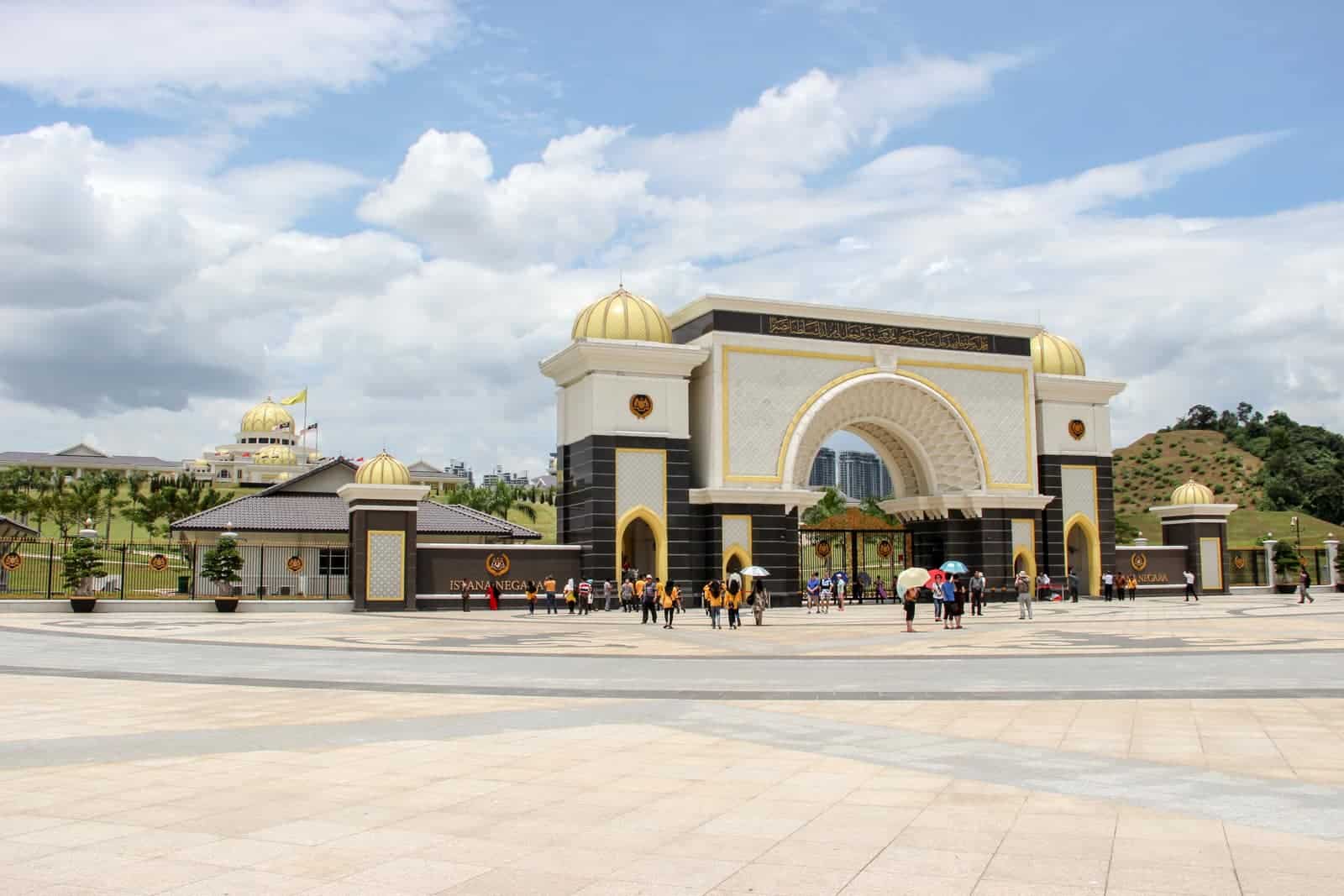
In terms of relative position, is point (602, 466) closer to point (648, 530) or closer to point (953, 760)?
point (648, 530)

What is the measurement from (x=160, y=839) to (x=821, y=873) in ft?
12.8

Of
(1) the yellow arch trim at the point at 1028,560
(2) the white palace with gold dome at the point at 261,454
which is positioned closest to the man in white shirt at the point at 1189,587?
(1) the yellow arch trim at the point at 1028,560

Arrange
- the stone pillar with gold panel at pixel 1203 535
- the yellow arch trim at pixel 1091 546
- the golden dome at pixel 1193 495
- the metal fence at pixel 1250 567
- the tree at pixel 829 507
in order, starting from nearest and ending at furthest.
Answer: the yellow arch trim at pixel 1091 546 → the stone pillar with gold panel at pixel 1203 535 → the golden dome at pixel 1193 495 → the metal fence at pixel 1250 567 → the tree at pixel 829 507

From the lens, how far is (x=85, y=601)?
3412 centimetres

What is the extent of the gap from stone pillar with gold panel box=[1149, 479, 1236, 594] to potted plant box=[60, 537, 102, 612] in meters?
41.7

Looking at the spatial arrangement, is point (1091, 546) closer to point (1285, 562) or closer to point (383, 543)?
point (1285, 562)

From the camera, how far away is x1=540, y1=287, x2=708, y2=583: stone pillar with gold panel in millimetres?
38188

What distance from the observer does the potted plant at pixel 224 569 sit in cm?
3566

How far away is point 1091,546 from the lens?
154ft

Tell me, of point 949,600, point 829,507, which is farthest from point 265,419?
point 949,600

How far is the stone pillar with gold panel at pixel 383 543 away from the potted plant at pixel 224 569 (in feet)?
12.1

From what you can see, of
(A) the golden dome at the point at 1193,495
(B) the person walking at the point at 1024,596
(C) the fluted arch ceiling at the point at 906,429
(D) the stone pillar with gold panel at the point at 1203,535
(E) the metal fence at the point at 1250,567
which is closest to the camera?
(B) the person walking at the point at 1024,596

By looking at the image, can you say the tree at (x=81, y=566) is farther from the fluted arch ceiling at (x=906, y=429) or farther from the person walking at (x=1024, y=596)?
the person walking at (x=1024, y=596)

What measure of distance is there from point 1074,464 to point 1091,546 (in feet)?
11.2
